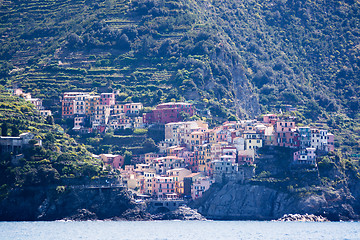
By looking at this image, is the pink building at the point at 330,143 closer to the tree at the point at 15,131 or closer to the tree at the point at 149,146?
the tree at the point at 149,146

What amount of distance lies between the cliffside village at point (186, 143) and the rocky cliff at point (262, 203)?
223 cm

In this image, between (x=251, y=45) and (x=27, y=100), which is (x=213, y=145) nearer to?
(x=27, y=100)

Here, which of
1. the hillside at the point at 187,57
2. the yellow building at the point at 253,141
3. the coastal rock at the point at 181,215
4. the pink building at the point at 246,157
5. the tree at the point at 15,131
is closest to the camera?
the coastal rock at the point at 181,215

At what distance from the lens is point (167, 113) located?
155000 mm

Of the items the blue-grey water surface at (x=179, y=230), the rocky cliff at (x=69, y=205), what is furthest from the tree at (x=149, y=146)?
the blue-grey water surface at (x=179, y=230)

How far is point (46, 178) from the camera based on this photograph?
130250 mm

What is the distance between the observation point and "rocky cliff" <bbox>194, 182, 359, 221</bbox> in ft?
439

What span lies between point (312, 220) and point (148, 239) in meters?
31.6

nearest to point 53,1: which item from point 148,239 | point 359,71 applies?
point 359,71

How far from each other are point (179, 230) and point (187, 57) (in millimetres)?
56322

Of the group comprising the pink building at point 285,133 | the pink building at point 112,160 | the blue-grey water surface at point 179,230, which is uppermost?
the pink building at point 285,133

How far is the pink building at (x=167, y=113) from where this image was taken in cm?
15488

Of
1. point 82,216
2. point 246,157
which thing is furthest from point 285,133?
point 82,216

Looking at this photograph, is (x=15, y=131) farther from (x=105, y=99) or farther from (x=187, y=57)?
(x=187, y=57)
